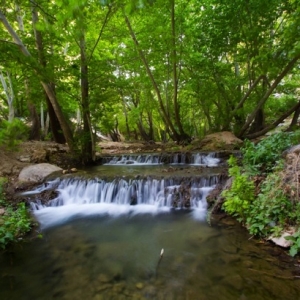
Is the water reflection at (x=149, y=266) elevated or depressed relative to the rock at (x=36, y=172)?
depressed

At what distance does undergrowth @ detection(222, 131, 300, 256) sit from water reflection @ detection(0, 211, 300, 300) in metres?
0.29

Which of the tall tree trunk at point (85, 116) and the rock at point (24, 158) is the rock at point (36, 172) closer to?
the rock at point (24, 158)

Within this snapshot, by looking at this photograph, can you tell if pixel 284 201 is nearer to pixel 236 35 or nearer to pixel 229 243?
pixel 229 243

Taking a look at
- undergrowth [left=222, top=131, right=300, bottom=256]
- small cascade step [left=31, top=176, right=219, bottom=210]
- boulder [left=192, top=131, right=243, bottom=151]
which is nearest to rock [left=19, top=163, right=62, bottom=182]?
small cascade step [left=31, top=176, right=219, bottom=210]

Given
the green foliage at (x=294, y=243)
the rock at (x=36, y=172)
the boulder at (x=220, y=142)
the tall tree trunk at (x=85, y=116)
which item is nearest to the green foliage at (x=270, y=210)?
the green foliage at (x=294, y=243)

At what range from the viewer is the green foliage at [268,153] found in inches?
190

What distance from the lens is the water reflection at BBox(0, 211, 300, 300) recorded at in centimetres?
271

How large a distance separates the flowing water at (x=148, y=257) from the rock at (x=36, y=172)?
1.63 metres

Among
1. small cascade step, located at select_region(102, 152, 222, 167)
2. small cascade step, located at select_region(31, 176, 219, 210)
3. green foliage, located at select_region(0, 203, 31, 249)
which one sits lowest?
green foliage, located at select_region(0, 203, 31, 249)

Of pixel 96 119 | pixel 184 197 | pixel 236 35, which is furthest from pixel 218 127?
pixel 184 197

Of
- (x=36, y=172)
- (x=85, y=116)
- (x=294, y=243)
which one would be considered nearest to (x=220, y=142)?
(x=85, y=116)

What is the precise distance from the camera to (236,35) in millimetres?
8125

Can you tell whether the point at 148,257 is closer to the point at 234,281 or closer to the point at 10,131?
the point at 234,281

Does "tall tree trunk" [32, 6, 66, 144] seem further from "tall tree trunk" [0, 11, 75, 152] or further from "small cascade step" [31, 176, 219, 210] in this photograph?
"small cascade step" [31, 176, 219, 210]
